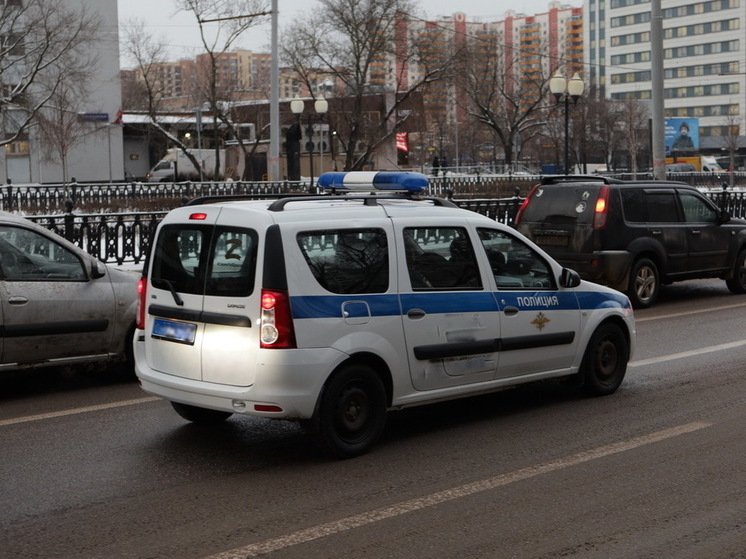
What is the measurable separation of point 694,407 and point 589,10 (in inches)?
5976

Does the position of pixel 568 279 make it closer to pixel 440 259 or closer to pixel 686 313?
pixel 440 259

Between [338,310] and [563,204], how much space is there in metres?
8.58

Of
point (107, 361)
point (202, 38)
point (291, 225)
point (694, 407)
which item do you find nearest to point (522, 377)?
A: point (694, 407)

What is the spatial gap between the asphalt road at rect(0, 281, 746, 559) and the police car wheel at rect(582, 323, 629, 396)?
14 centimetres

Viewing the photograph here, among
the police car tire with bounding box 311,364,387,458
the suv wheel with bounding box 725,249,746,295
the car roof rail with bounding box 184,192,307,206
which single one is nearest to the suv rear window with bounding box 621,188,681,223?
the suv wheel with bounding box 725,249,746,295

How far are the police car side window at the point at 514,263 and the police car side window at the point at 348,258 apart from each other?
3.45 ft

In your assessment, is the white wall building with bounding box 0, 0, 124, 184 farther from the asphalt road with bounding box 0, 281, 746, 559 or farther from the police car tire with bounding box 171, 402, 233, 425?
the asphalt road with bounding box 0, 281, 746, 559

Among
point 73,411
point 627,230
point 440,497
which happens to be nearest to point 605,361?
point 440,497

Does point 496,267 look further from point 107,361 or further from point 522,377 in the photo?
point 107,361

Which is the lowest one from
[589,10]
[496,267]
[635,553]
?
[635,553]

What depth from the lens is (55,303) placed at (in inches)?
344

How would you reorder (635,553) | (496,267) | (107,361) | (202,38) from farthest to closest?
1. (202,38)
2. (107,361)
3. (496,267)
4. (635,553)

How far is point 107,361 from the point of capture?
30.4 feet

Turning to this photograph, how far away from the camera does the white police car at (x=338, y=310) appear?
245 inches
